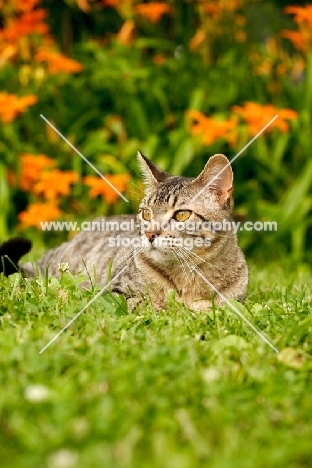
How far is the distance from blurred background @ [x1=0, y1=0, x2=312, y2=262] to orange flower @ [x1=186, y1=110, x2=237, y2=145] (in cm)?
1

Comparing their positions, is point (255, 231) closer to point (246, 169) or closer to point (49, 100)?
point (246, 169)

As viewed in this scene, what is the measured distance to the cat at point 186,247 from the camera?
309cm

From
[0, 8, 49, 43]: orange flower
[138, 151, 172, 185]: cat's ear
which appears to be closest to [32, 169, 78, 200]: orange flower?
[0, 8, 49, 43]: orange flower

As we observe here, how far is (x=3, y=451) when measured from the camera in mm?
1623

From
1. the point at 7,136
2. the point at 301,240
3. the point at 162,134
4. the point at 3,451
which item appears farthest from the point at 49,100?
the point at 3,451

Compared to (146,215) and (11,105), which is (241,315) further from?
(11,105)

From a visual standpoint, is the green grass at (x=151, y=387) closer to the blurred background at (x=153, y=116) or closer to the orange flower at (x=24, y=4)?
the blurred background at (x=153, y=116)

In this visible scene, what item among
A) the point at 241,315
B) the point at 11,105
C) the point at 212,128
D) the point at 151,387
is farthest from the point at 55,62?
the point at 151,387

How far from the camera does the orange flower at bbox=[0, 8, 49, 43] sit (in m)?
5.73

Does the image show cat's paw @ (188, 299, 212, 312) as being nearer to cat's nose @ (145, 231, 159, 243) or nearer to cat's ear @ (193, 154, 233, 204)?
cat's nose @ (145, 231, 159, 243)

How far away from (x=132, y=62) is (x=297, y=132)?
1.68 meters

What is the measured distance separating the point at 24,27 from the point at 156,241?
11.4 ft

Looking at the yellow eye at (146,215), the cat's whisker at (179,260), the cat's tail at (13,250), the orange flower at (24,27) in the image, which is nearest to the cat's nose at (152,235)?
the cat's whisker at (179,260)

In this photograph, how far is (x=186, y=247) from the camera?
3.08m
